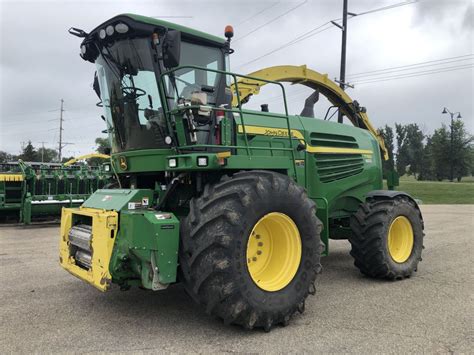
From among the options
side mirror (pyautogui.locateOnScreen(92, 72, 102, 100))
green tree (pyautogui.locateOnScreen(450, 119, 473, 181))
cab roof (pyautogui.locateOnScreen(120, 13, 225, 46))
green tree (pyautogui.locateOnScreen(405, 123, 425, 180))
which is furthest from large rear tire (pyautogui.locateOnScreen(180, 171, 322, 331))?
green tree (pyautogui.locateOnScreen(405, 123, 425, 180))

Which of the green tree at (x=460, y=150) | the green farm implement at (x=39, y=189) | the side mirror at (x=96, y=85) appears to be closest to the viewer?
the side mirror at (x=96, y=85)

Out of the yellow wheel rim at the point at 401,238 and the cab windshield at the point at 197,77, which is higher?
the cab windshield at the point at 197,77

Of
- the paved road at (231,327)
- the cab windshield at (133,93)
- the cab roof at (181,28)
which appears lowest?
the paved road at (231,327)

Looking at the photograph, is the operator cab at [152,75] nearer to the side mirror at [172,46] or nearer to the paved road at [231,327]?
the side mirror at [172,46]

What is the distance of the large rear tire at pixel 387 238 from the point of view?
6.04 meters

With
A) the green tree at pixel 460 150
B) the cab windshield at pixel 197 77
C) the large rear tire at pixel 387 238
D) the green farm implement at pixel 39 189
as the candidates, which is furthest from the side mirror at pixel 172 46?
the green tree at pixel 460 150

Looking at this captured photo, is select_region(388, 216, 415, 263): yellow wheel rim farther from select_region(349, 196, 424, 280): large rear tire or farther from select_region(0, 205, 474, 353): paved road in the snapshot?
select_region(0, 205, 474, 353): paved road

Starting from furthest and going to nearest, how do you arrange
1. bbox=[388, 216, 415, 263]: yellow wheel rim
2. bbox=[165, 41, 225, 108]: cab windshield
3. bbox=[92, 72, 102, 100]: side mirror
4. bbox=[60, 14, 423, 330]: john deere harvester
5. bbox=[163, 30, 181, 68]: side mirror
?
bbox=[388, 216, 415, 263]: yellow wheel rim, bbox=[92, 72, 102, 100]: side mirror, bbox=[165, 41, 225, 108]: cab windshield, bbox=[163, 30, 181, 68]: side mirror, bbox=[60, 14, 423, 330]: john deere harvester

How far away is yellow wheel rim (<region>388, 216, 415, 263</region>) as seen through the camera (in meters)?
6.59

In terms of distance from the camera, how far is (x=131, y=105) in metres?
4.80

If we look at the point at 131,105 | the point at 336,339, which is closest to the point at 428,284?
the point at 336,339

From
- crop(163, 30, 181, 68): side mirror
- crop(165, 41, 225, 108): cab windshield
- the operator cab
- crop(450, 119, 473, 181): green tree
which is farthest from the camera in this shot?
crop(450, 119, 473, 181): green tree

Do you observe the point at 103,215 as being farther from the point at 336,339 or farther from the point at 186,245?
the point at 336,339

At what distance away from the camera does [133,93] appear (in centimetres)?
472
